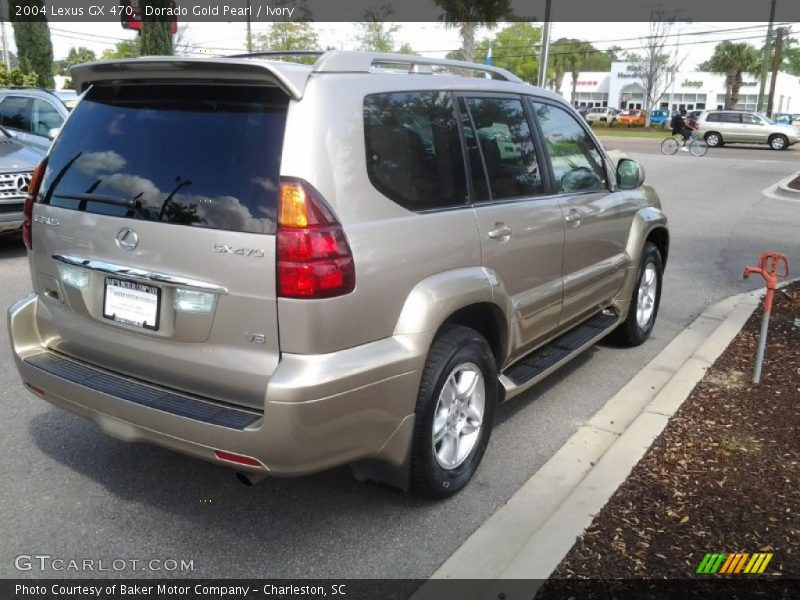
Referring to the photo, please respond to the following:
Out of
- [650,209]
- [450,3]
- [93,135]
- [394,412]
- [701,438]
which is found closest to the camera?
[394,412]

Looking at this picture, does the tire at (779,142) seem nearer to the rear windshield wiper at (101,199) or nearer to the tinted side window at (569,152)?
the tinted side window at (569,152)

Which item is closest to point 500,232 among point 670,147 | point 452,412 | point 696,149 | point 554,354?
point 452,412

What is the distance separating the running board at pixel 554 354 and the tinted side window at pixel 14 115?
10.2 metres

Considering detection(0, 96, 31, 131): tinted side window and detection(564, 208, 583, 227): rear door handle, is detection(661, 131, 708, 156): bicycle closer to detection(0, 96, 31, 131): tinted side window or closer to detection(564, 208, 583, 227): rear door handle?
detection(0, 96, 31, 131): tinted side window

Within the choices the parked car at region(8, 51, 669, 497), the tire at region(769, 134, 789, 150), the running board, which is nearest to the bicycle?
the tire at region(769, 134, 789, 150)

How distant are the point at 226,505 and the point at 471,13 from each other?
33.6 metres

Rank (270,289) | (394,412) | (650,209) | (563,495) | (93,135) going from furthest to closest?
(650,209), (563,495), (93,135), (394,412), (270,289)

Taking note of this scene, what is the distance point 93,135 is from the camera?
322 cm

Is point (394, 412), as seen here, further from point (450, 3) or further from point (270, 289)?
point (450, 3)

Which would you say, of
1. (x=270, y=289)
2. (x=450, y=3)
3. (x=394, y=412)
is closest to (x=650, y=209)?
(x=394, y=412)

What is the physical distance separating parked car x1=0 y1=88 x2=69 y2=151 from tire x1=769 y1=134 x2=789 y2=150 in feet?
111

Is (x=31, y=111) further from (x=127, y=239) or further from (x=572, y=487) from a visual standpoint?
(x=572, y=487)

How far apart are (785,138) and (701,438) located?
120 feet

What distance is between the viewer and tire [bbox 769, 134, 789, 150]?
115 feet
